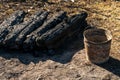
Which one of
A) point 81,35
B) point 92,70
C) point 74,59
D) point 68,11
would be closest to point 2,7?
point 68,11

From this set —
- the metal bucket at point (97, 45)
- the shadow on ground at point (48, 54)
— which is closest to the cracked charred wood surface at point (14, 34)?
the shadow on ground at point (48, 54)

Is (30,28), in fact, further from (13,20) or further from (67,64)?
(67,64)

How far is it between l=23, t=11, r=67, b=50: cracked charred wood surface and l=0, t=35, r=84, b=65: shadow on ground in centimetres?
22

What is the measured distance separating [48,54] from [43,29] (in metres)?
0.68

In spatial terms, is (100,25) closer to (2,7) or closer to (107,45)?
(107,45)

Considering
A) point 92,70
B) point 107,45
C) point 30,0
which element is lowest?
point 92,70

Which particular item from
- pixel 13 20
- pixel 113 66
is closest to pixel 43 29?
pixel 13 20

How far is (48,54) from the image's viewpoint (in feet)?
24.1

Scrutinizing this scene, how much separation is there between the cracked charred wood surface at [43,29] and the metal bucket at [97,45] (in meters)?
1.12

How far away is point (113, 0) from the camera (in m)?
9.72

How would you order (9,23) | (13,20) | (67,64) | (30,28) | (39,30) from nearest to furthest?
(67,64), (39,30), (30,28), (9,23), (13,20)

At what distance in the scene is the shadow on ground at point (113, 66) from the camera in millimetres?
6631

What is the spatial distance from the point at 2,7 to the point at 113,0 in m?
3.64

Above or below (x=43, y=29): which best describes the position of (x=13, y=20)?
above
